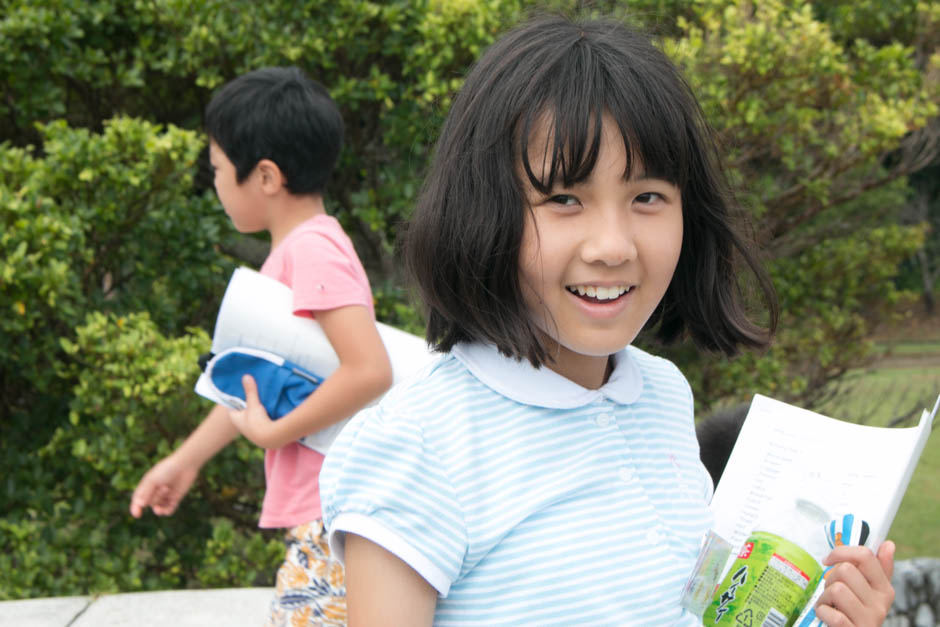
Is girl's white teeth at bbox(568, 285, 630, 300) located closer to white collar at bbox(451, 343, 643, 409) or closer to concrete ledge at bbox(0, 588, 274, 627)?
white collar at bbox(451, 343, 643, 409)

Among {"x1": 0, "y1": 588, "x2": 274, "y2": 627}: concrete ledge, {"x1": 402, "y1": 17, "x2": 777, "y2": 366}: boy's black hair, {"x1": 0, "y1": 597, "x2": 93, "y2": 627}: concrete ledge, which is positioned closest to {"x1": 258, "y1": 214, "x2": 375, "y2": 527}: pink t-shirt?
{"x1": 402, "y1": 17, "x2": 777, "y2": 366}: boy's black hair

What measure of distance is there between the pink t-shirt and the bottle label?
3.01ft

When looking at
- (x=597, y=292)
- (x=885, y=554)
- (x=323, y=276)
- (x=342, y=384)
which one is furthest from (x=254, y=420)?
(x=885, y=554)

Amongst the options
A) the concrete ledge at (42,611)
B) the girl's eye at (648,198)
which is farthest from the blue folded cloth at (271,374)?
the concrete ledge at (42,611)

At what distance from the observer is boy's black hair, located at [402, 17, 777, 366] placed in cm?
115

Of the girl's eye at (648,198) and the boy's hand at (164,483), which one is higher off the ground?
the girl's eye at (648,198)

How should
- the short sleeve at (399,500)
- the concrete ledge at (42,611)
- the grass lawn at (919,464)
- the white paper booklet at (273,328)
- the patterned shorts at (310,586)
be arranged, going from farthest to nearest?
1. the grass lawn at (919,464)
2. the concrete ledge at (42,611)
3. the white paper booklet at (273,328)
4. the patterned shorts at (310,586)
5. the short sleeve at (399,500)

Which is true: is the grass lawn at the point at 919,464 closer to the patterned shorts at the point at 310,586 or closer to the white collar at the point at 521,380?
the patterned shorts at the point at 310,586

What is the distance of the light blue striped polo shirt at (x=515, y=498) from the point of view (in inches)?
42.9

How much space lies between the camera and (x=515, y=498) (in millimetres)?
1142

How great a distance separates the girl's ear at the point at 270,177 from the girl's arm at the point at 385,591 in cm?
126

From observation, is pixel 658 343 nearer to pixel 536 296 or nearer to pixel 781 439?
pixel 781 439

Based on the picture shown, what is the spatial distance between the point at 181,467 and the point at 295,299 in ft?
1.60

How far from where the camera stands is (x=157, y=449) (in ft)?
10.1
